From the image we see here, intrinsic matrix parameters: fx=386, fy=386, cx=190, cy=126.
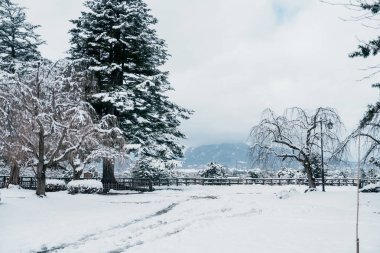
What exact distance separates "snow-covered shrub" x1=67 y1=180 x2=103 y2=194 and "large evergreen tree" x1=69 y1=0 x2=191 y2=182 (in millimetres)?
4393

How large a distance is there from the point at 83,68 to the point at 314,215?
17998mm

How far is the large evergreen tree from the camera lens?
112ft

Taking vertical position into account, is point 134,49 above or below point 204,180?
above

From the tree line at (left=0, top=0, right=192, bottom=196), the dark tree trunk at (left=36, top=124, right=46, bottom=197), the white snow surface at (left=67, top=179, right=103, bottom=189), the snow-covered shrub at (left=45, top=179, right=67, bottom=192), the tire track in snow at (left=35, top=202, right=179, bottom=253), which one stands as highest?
Result: the tree line at (left=0, top=0, right=192, bottom=196)

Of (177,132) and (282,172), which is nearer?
(177,132)

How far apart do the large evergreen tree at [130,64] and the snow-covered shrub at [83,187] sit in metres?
4.39

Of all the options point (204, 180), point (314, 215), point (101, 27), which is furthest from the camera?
point (204, 180)

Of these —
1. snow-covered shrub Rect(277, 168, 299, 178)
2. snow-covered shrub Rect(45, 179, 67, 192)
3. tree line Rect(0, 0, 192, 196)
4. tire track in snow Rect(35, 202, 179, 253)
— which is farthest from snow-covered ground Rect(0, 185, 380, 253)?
snow-covered shrub Rect(277, 168, 299, 178)

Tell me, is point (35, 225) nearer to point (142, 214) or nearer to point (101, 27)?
point (142, 214)

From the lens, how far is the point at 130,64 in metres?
37.0

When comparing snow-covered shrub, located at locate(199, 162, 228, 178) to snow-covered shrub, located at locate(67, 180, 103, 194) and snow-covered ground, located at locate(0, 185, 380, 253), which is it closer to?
snow-covered shrub, located at locate(67, 180, 103, 194)

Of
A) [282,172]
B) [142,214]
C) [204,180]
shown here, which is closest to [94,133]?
[142,214]

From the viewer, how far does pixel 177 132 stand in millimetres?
38844

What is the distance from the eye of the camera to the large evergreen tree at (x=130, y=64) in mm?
34188
